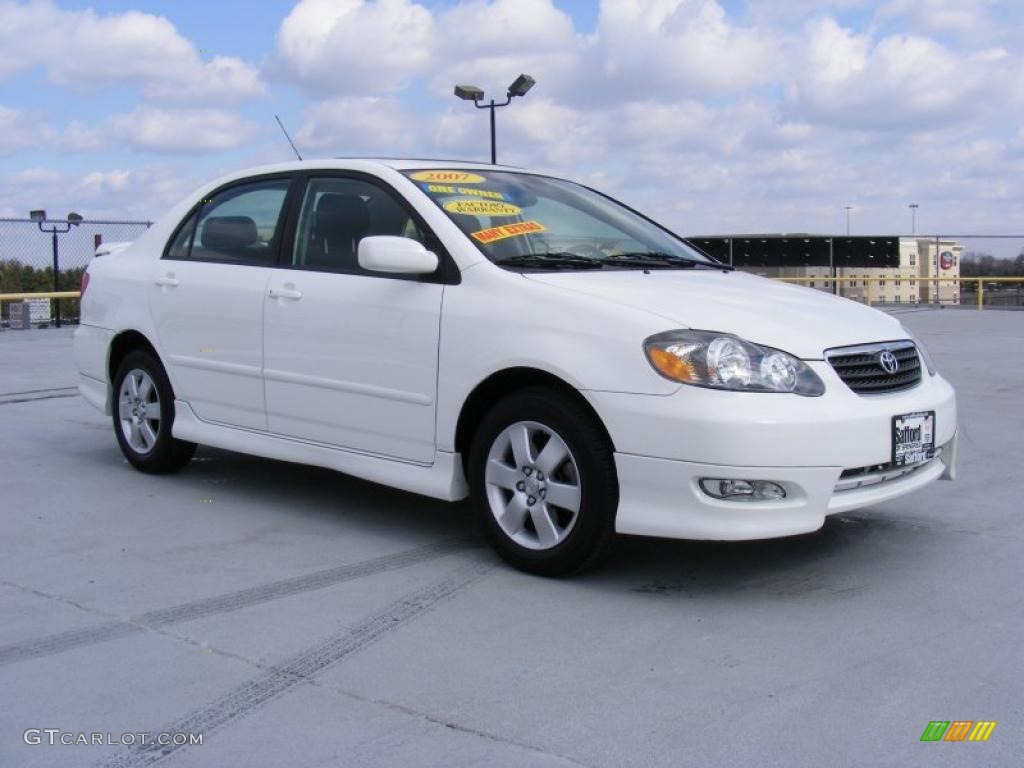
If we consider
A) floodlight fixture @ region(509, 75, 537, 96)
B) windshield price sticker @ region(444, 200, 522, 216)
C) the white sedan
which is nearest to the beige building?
floodlight fixture @ region(509, 75, 537, 96)

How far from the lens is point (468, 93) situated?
1802 centimetres

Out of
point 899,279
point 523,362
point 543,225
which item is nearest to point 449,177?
point 543,225

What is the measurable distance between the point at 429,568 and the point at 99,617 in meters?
1.24

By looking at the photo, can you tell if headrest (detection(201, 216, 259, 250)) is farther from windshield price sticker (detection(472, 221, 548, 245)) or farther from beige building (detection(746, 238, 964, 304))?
beige building (detection(746, 238, 964, 304))

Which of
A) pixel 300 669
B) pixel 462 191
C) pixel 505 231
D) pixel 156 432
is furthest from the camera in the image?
pixel 156 432

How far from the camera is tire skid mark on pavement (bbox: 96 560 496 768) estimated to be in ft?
9.19

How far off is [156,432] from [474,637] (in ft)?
10.2


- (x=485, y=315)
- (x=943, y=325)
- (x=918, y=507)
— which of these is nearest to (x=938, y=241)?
(x=943, y=325)

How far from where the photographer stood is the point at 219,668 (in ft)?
10.9

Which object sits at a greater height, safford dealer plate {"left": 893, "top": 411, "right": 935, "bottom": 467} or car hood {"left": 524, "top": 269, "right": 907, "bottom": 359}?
car hood {"left": 524, "top": 269, "right": 907, "bottom": 359}

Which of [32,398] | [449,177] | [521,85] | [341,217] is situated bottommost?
[32,398]

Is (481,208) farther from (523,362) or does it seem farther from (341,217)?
(523,362)

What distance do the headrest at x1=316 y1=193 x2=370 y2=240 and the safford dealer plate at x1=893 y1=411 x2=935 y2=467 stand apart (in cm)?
242

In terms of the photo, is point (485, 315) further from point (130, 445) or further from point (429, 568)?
point (130, 445)
